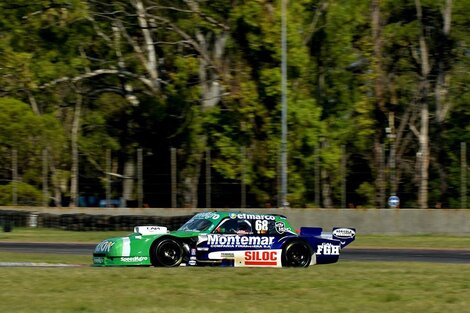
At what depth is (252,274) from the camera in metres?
15.7

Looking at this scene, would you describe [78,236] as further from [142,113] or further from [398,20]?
[398,20]

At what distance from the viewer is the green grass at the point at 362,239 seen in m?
27.7

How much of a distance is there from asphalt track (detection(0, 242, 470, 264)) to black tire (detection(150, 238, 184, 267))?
5.04m

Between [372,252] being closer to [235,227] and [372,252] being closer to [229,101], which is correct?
[235,227]

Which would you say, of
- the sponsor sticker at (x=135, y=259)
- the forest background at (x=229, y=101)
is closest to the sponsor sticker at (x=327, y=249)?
the sponsor sticker at (x=135, y=259)

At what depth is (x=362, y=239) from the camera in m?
30.3

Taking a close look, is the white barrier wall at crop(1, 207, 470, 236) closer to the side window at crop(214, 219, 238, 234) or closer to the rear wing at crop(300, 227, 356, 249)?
the rear wing at crop(300, 227, 356, 249)

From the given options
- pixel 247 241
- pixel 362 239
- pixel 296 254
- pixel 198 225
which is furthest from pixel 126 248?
pixel 362 239

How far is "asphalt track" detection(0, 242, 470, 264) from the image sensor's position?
2169cm

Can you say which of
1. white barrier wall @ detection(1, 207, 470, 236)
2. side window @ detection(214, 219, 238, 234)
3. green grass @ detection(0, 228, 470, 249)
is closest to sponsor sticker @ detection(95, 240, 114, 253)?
side window @ detection(214, 219, 238, 234)

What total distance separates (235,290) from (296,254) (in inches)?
201

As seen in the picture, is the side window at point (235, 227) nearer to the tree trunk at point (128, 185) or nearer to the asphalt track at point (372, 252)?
the asphalt track at point (372, 252)

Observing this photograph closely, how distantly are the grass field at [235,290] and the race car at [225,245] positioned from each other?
91 centimetres

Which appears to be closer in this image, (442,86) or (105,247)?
(105,247)
